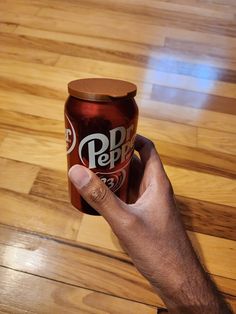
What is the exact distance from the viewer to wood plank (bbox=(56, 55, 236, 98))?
1.22 m

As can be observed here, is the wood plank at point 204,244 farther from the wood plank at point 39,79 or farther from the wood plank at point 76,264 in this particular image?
Answer: the wood plank at point 39,79

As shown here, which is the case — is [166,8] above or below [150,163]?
above

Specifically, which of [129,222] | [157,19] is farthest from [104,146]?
[157,19]

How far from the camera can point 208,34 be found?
160 centimetres

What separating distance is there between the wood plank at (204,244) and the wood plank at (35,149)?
0.21m

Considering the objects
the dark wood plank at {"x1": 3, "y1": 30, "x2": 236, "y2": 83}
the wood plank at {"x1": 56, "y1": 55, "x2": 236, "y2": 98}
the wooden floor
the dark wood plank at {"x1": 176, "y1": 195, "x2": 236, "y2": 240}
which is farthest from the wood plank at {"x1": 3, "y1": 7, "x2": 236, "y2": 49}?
the dark wood plank at {"x1": 176, "y1": 195, "x2": 236, "y2": 240}

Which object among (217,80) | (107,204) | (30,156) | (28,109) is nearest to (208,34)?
(217,80)

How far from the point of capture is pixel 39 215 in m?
0.77

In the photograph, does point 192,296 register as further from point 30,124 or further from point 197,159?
point 30,124

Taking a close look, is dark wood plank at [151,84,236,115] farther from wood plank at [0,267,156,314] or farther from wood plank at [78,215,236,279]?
wood plank at [0,267,156,314]

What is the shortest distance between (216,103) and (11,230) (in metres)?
0.85

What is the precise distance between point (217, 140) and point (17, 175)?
641 millimetres

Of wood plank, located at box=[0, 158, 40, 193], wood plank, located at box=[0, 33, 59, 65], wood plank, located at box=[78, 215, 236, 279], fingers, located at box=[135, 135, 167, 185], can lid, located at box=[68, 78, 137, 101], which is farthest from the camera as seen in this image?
wood plank, located at box=[0, 33, 59, 65]

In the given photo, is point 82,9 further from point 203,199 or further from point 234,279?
point 234,279
